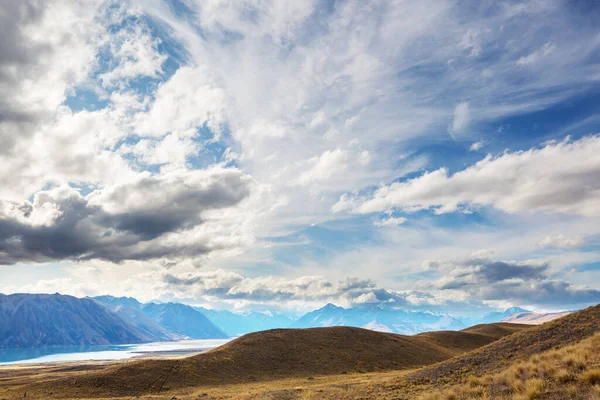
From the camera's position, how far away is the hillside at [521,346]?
33.2 meters

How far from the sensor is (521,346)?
121 ft

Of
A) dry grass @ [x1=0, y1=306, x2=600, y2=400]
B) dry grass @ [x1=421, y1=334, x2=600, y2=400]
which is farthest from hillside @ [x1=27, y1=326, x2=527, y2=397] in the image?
dry grass @ [x1=421, y1=334, x2=600, y2=400]

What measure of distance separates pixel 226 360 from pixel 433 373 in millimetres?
53607

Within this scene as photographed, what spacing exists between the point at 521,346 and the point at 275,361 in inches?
2224

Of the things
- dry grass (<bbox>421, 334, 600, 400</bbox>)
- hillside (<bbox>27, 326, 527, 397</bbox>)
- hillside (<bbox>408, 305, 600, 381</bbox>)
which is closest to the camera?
dry grass (<bbox>421, 334, 600, 400</bbox>)

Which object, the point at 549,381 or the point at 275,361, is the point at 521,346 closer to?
the point at 549,381

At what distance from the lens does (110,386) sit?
60562 millimetres

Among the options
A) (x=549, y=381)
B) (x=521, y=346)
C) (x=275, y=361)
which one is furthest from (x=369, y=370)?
(x=549, y=381)

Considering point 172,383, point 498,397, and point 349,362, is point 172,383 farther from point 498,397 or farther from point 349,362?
point 498,397

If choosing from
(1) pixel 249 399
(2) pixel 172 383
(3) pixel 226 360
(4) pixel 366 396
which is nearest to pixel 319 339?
(3) pixel 226 360

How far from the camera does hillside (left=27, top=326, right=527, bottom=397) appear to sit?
204ft

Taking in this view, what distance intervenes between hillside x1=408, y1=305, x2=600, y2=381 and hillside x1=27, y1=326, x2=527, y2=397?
40576 millimetres

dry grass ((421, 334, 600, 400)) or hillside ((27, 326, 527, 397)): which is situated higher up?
dry grass ((421, 334, 600, 400))

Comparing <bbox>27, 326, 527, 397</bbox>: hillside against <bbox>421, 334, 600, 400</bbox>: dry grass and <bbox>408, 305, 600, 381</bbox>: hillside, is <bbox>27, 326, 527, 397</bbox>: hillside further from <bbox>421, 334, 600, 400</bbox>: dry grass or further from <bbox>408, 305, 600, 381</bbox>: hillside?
<bbox>421, 334, 600, 400</bbox>: dry grass
